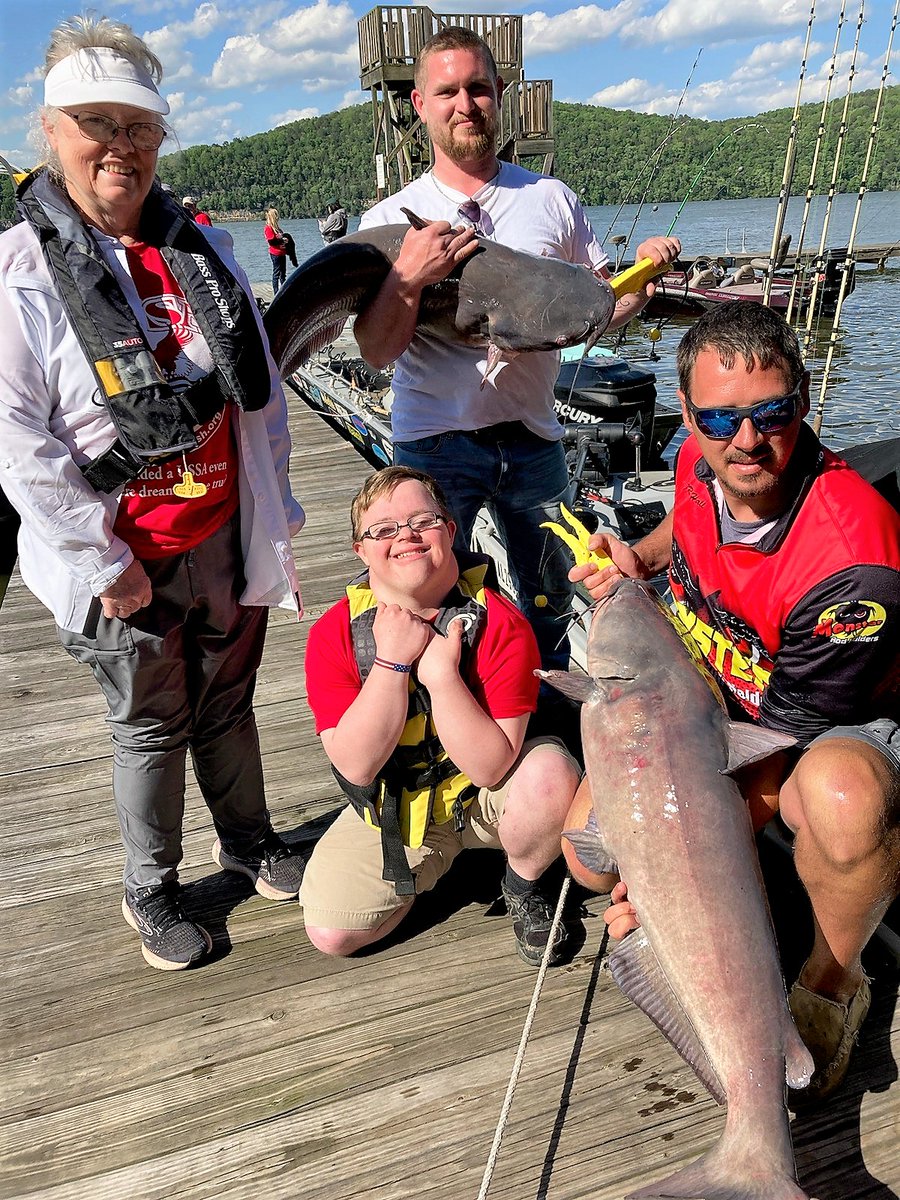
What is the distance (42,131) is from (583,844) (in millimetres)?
2180

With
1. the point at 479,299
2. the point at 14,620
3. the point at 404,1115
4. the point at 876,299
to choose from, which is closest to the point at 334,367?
the point at 14,620

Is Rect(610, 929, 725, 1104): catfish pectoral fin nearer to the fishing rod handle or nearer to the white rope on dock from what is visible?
the white rope on dock

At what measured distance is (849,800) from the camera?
6.66 feet

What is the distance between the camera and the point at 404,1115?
2.16 metres

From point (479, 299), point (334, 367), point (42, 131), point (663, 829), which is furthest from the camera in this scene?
point (334, 367)

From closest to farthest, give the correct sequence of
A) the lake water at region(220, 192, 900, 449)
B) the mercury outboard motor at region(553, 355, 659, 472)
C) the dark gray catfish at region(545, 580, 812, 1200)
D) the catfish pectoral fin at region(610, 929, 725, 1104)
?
the dark gray catfish at region(545, 580, 812, 1200), the catfish pectoral fin at region(610, 929, 725, 1104), the mercury outboard motor at region(553, 355, 659, 472), the lake water at region(220, 192, 900, 449)

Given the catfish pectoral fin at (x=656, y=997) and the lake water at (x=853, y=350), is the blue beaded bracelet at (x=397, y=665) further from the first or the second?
the lake water at (x=853, y=350)

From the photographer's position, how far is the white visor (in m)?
1.97

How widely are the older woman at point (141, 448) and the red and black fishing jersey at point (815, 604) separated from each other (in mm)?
1317

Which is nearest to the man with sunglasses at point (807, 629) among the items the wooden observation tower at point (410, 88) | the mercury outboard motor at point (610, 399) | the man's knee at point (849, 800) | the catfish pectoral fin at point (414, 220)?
the man's knee at point (849, 800)

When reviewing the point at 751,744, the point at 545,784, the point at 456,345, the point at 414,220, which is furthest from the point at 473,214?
the point at 751,744

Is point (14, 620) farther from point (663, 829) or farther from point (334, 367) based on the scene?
point (334, 367)

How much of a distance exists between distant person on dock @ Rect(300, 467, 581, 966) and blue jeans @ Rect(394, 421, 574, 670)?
2.48ft

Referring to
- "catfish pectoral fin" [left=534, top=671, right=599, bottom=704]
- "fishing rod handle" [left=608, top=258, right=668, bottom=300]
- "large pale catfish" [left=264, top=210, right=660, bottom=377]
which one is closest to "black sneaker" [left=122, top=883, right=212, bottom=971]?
"catfish pectoral fin" [left=534, top=671, right=599, bottom=704]
